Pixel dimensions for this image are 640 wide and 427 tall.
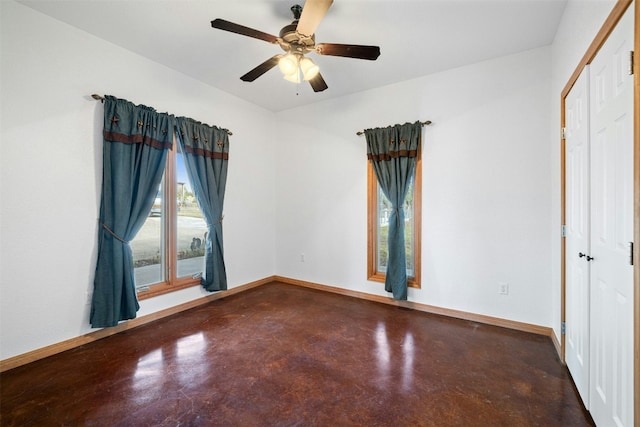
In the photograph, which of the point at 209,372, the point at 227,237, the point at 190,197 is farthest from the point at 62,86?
the point at 209,372

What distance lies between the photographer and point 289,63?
2184 millimetres

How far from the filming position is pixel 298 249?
14.3ft

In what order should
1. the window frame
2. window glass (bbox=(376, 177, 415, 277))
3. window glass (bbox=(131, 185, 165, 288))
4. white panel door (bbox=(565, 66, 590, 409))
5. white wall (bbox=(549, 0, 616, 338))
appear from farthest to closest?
window glass (bbox=(376, 177, 415, 277))
the window frame
window glass (bbox=(131, 185, 165, 288))
white panel door (bbox=(565, 66, 590, 409))
white wall (bbox=(549, 0, 616, 338))

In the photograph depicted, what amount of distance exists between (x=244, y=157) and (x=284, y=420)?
3.33m

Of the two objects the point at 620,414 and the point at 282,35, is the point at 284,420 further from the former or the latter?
the point at 282,35

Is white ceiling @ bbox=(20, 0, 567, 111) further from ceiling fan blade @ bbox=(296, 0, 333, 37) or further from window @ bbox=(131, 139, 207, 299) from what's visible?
window @ bbox=(131, 139, 207, 299)

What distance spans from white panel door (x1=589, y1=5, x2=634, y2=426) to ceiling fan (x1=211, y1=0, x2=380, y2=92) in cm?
130

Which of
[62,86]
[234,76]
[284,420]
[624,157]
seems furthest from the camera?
[234,76]

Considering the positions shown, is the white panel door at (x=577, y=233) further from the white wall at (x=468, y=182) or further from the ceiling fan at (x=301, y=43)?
the ceiling fan at (x=301, y=43)

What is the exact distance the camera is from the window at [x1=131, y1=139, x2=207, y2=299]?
3002 mm

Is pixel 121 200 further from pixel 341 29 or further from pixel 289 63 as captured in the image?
pixel 341 29

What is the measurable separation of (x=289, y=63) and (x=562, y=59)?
7.44ft

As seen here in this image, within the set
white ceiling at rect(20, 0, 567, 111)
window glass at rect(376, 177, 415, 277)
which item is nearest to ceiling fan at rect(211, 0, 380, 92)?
white ceiling at rect(20, 0, 567, 111)

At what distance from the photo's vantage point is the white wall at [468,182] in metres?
2.70
